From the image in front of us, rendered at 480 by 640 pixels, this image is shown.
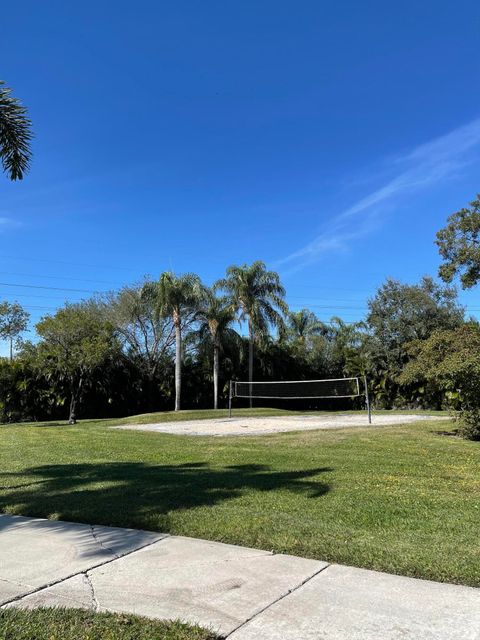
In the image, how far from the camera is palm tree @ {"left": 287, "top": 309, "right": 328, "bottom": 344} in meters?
47.6

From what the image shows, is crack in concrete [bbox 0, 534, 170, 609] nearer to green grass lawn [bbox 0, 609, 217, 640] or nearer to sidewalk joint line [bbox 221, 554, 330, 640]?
green grass lawn [bbox 0, 609, 217, 640]

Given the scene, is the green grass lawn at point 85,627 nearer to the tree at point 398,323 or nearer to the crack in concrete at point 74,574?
the crack in concrete at point 74,574

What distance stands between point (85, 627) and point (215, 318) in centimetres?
3131

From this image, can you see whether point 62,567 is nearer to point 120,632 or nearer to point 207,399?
point 120,632

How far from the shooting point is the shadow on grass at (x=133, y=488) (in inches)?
257

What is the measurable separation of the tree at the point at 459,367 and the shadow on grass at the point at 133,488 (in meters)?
5.77

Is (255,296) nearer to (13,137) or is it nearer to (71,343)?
(71,343)

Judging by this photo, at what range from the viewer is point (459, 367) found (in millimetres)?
12656

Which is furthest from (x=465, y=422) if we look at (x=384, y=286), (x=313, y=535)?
(x=384, y=286)

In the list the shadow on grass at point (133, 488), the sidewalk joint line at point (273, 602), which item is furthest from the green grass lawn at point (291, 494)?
the sidewalk joint line at point (273, 602)

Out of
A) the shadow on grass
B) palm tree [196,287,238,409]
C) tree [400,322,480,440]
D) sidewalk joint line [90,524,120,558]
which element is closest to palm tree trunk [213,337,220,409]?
palm tree [196,287,238,409]

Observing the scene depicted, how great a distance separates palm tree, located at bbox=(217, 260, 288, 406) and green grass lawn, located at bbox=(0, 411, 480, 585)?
22.0 m

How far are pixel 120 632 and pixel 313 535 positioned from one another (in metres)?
2.40

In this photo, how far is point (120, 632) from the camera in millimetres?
3410
